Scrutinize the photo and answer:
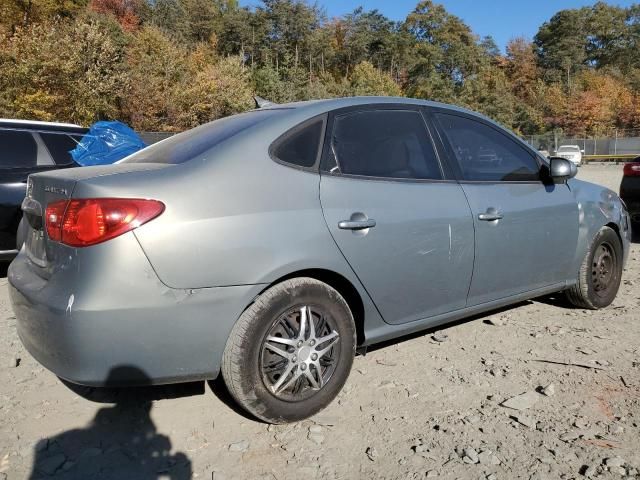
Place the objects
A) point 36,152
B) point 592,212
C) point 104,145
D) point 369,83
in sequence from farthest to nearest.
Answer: point 369,83, point 104,145, point 36,152, point 592,212

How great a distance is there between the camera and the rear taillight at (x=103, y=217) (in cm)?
225

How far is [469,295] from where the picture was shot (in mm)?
3369

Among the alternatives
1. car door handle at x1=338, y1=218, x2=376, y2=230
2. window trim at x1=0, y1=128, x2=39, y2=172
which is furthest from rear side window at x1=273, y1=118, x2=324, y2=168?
window trim at x1=0, y1=128, x2=39, y2=172

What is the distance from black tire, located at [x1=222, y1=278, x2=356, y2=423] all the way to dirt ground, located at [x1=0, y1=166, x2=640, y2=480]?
13cm

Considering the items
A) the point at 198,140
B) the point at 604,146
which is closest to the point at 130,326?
the point at 198,140

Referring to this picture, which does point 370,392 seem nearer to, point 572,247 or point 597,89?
point 572,247

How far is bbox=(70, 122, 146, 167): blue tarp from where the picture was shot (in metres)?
6.12

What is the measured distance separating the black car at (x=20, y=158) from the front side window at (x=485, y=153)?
408 centimetres

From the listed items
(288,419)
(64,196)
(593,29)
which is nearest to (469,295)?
(288,419)

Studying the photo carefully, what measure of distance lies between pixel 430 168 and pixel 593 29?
349ft

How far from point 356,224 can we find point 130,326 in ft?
3.83

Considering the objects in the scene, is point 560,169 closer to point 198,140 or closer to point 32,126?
point 198,140

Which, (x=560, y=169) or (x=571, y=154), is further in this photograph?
(x=571, y=154)

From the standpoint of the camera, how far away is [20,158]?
550 cm
